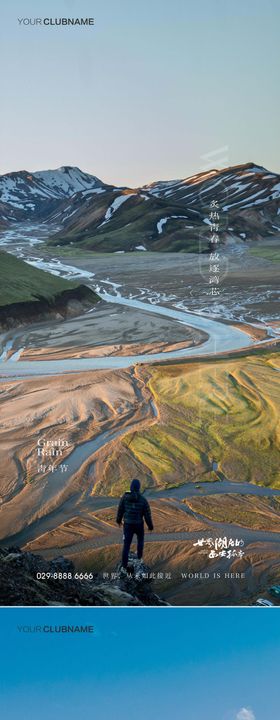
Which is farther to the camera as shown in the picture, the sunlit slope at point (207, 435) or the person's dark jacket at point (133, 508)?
the sunlit slope at point (207, 435)

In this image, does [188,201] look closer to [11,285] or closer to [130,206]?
[130,206]

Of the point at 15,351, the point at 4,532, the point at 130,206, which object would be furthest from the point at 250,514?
the point at 130,206

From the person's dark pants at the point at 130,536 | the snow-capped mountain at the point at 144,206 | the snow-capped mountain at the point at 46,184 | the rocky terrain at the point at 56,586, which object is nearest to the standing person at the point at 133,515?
the person's dark pants at the point at 130,536

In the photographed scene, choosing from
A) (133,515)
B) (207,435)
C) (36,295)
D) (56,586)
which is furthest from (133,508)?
(36,295)

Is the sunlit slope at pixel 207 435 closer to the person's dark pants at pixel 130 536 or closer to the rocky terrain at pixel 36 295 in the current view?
the person's dark pants at pixel 130 536

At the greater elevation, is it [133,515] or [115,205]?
[115,205]

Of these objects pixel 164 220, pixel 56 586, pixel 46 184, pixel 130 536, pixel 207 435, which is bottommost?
pixel 56 586

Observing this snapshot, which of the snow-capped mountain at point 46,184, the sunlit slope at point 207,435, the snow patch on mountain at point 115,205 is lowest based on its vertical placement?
the sunlit slope at point 207,435

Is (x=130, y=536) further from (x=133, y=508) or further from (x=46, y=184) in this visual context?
(x=46, y=184)
